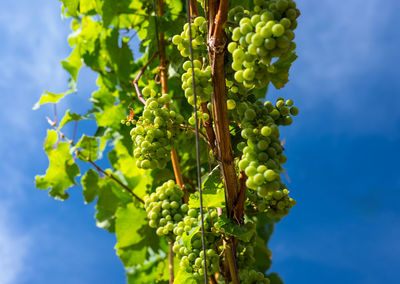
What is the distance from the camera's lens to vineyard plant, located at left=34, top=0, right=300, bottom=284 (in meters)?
0.58

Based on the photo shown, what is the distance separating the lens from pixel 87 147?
69.0 inches

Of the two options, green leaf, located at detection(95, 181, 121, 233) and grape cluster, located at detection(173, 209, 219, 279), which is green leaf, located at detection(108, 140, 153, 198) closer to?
green leaf, located at detection(95, 181, 121, 233)

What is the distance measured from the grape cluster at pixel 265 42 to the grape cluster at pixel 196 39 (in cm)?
8

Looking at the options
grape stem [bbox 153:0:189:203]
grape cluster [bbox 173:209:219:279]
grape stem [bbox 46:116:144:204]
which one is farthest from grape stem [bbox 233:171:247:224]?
grape stem [bbox 46:116:144:204]

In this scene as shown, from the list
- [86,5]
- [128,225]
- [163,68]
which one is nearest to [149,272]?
[128,225]

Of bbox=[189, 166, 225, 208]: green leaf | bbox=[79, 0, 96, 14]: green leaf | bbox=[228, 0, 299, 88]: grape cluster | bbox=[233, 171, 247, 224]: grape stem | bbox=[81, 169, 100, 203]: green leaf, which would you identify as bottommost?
bbox=[233, 171, 247, 224]: grape stem

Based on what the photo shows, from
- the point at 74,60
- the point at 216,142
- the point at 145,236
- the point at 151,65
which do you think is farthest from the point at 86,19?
the point at 216,142

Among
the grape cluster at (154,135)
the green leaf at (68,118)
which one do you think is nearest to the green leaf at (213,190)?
the grape cluster at (154,135)

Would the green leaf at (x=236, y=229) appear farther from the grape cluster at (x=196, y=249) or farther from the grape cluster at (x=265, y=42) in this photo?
the grape cluster at (x=265, y=42)

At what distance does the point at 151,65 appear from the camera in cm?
161

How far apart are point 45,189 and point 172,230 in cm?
102

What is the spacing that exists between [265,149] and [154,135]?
A: 0.27 metres

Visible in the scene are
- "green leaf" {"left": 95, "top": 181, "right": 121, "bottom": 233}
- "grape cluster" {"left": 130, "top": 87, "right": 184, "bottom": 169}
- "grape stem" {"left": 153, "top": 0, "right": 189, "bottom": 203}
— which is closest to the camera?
"grape cluster" {"left": 130, "top": 87, "right": 184, "bottom": 169}

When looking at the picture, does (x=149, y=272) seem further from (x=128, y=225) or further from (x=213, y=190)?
(x=213, y=190)
